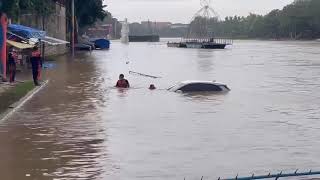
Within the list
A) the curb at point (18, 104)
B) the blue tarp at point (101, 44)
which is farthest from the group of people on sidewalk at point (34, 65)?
the blue tarp at point (101, 44)

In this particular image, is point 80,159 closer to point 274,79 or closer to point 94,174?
point 94,174

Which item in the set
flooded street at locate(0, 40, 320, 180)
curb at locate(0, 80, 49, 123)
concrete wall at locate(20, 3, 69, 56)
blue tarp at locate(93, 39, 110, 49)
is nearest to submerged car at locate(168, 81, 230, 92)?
flooded street at locate(0, 40, 320, 180)

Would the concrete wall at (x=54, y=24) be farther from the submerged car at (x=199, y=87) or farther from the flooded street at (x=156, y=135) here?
the flooded street at (x=156, y=135)

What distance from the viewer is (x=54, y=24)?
66812 millimetres

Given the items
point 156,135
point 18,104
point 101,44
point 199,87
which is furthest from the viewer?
point 101,44

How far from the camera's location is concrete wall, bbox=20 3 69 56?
53.1 meters

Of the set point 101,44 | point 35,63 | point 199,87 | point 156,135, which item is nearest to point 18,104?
point 35,63

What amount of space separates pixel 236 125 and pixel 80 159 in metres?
6.79

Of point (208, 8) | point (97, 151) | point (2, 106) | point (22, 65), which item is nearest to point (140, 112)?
point (2, 106)

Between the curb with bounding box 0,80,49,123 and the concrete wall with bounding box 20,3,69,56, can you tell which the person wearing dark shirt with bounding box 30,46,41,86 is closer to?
the curb with bounding box 0,80,49,123

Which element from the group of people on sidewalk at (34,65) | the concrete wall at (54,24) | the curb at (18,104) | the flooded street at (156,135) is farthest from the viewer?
the concrete wall at (54,24)

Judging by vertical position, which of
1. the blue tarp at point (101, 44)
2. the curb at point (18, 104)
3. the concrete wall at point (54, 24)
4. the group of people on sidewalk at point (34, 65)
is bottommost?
the blue tarp at point (101, 44)

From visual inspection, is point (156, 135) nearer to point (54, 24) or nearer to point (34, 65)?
point (34, 65)

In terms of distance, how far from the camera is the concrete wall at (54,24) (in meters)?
53.1
